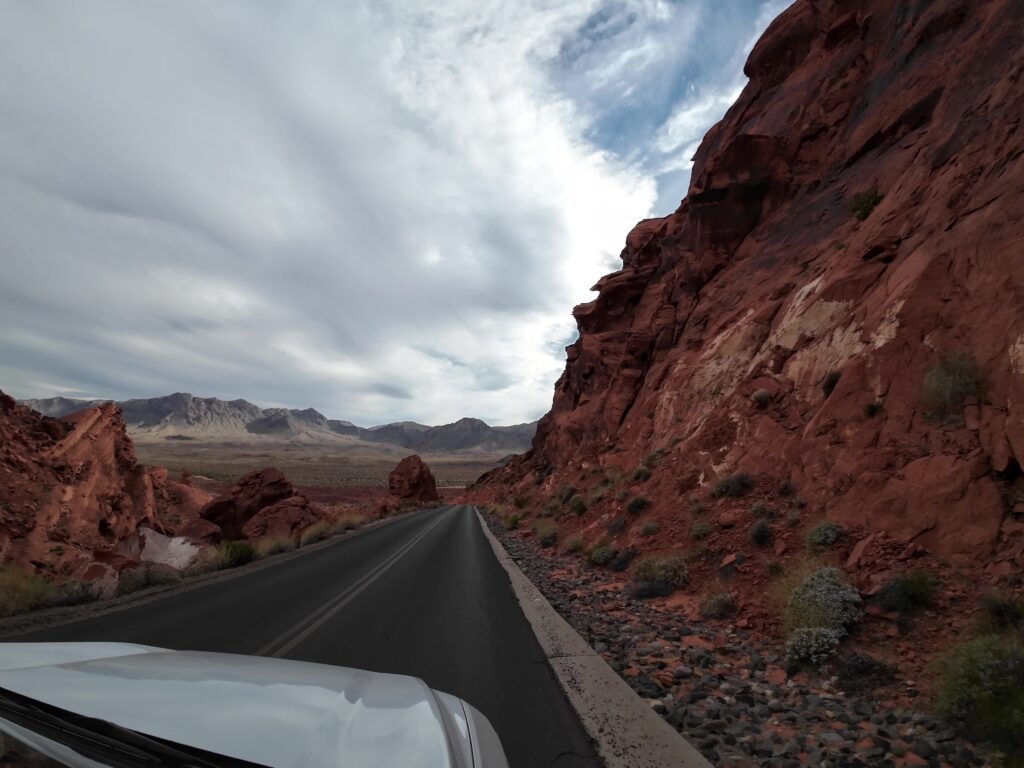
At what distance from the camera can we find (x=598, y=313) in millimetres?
36594

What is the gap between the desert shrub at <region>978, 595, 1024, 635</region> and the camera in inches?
179

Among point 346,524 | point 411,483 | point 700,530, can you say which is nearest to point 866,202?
point 700,530

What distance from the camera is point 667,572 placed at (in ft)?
28.8

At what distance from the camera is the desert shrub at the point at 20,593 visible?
7.50m

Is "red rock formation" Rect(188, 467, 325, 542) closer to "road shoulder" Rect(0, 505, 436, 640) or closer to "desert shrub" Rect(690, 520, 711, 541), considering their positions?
"road shoulder" Rect(0, 505, 436, 640)

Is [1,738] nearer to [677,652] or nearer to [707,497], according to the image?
[677,652]

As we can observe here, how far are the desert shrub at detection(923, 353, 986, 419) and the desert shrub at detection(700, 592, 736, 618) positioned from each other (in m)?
4.49

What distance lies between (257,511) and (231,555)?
1074 cm

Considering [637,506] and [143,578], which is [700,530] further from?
[143,578]

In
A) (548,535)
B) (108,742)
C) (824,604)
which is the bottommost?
(548,535)

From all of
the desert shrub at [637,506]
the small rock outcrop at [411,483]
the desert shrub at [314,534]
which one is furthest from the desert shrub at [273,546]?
the small rock outcrop at [411,483]

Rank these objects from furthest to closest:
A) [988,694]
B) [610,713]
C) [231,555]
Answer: [231,555] < [610,713] < [988,694]

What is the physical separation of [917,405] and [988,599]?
4.36 metres

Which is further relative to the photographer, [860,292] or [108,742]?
[860,292]
